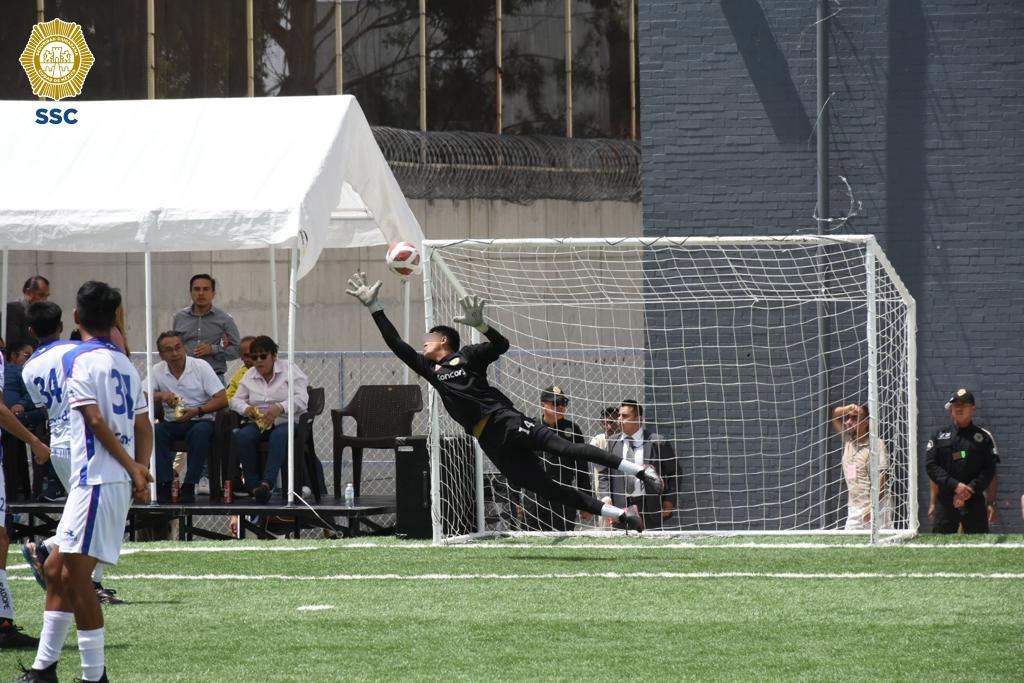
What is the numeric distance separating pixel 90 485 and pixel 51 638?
26.6 inches

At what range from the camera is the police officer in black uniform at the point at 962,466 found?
1345 cm

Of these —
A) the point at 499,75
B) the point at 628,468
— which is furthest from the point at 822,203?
the point at 499,75

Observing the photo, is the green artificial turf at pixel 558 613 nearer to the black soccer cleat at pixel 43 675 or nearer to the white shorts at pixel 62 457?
the black soccer cleat at pixel 43 675

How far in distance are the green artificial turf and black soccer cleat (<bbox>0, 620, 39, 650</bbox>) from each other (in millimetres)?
151

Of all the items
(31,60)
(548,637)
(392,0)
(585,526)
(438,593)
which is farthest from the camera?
(392,0)

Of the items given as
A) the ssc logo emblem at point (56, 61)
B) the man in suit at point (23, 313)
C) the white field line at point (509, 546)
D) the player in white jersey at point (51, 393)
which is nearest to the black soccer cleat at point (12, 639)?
the player in white jersey at point (51, 393)

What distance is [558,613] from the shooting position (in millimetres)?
9422

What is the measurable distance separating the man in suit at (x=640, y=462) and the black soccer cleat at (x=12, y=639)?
6098 mm

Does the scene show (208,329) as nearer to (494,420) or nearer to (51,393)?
(494,420)

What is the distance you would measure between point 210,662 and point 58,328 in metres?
2.13

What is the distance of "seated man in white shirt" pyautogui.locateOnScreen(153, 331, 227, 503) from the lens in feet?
46.2

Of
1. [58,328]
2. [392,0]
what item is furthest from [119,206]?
[392,0]

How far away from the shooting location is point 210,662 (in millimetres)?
8031

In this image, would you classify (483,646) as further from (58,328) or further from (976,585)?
(976,585)
